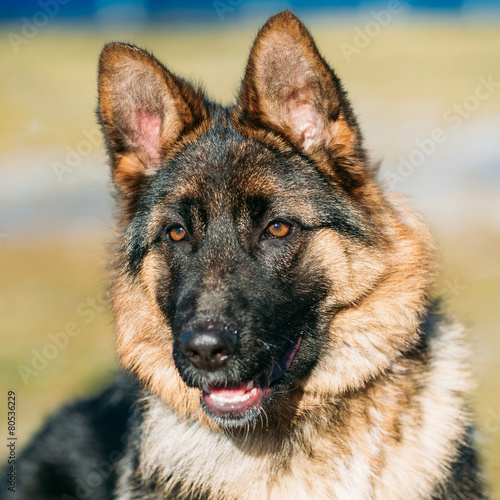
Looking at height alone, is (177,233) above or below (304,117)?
below

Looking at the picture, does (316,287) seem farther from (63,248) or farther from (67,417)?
(63,248)

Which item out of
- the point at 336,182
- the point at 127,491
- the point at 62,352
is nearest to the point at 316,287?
the point at 336,182

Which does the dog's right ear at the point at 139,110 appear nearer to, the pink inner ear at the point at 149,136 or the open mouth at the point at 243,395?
the pink inner ear at the point at 149,136

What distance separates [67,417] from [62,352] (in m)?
4.91

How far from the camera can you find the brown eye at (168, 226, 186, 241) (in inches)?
162

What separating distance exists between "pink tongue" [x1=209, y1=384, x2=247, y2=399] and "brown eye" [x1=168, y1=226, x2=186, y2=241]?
3.22ft

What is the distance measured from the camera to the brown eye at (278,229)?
394 centimetres

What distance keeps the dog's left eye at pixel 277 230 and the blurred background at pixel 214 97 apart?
3.13 ft

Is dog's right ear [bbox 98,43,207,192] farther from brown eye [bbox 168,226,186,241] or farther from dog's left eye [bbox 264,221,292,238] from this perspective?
dog's left eye [bbox 264,221,292,238]

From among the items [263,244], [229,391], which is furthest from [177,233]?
[229,391]

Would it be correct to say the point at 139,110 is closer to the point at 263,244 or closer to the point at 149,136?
the point at 149,136

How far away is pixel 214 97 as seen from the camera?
5113mm

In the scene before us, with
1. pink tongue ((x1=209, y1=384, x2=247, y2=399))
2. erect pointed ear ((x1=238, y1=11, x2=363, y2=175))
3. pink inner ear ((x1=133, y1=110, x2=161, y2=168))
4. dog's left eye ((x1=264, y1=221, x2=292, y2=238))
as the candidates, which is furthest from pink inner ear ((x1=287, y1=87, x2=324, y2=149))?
pink tongue ((x1=209, y1=384, x2=247, y2=399))

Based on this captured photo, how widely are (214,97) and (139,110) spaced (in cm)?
93
